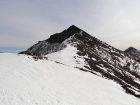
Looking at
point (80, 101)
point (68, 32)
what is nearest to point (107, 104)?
point (80, 101)

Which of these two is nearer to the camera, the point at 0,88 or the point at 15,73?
the point at 0,88

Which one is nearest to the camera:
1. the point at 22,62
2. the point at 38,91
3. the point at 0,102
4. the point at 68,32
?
the point at 0,102

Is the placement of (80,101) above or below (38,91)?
below

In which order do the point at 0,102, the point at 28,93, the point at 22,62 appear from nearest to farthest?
A: the point at 0,102, the point at 28,93, the point at 22,62

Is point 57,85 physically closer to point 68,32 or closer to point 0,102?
point 0,102

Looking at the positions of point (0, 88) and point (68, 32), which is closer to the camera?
point (0, 88)

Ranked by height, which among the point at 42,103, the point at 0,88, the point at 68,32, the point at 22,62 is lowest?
the point at 42,103

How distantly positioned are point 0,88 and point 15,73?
14.9 feet

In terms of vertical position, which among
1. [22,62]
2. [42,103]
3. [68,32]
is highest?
[68,32]

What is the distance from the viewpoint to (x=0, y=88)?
1360cm

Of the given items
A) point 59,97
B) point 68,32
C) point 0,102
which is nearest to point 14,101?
point 0,102

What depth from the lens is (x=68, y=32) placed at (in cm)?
11462

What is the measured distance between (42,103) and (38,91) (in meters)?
2.13

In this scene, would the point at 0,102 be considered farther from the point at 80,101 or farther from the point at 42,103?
the point at 80,101
